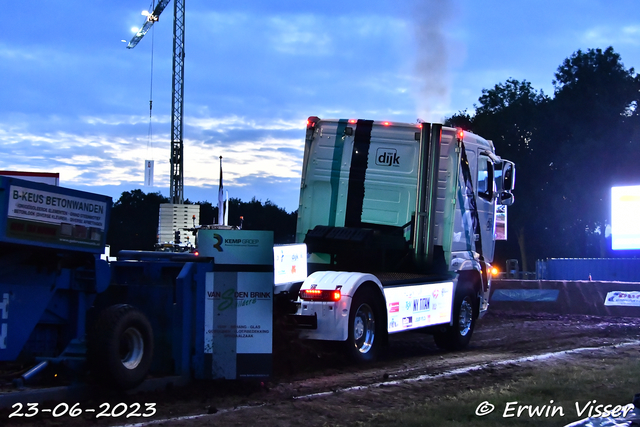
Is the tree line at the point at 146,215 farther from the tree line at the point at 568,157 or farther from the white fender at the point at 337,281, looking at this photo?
the white fender at the point at 337,281

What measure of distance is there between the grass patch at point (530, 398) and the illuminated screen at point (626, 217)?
87.1ft

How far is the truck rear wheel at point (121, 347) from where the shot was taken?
7.32 metres

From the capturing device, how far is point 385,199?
1284 cm

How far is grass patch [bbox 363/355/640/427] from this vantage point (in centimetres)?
683

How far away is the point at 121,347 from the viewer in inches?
301

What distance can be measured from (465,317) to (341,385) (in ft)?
17.5

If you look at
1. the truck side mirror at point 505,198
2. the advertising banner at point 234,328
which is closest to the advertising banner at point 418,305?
the truck side mirror at point 505,198

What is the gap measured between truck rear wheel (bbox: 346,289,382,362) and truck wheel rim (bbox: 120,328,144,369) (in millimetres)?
3446

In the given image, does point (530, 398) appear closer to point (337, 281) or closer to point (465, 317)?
point (337, 281)

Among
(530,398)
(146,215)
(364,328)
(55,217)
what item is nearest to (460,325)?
(364,328)

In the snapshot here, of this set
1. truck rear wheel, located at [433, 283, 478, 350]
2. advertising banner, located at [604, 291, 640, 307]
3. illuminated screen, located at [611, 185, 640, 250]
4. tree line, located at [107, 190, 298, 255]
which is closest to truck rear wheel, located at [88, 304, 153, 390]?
truck rear wheel, located at [433, 283, 478, 350]

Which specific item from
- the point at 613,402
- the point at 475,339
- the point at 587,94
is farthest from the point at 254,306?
the point at 587,94

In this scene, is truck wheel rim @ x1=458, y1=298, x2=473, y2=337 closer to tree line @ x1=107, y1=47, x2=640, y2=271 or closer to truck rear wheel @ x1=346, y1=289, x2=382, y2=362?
truck rear wheel @ x1=346, y1=289, x2=382, y2=362

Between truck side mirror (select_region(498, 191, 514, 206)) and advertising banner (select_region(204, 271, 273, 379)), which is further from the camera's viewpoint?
truck side mirror (select_region(498, 191, 514, 206))
